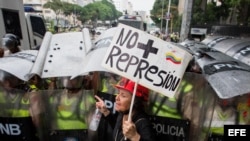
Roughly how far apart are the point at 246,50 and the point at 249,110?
217cm

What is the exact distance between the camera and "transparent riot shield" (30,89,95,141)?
8.36 ft

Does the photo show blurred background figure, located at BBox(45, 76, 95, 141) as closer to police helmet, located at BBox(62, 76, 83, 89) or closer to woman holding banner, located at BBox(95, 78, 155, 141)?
police helmet, located at BBox(62, 76, 83, 89)

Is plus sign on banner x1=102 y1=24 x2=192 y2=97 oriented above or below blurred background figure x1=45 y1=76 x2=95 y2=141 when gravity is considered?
above

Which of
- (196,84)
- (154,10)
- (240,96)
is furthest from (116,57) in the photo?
(154,10)

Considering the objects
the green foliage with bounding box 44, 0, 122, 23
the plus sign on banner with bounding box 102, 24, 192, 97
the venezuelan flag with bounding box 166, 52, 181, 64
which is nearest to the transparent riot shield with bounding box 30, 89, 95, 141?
the plus sign on banner with bounding box 102, 24, 192, 97

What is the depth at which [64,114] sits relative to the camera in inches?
101

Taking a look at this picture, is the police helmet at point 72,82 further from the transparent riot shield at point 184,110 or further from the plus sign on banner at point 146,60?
the transparent riot shield at point 184,110

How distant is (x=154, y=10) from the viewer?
62.0 metres

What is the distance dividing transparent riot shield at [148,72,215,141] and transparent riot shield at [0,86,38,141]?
1.18 m

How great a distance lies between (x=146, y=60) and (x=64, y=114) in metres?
1.03

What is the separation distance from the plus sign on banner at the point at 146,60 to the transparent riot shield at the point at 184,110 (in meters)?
0.52

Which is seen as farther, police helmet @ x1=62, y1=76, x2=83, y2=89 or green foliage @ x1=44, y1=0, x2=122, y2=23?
green foliage @ x1=44, y1=0, x2=122, y2=23

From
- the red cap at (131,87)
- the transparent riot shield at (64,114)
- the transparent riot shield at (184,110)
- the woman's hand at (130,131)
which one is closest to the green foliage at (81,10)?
the transparent riot shield at (64,114)

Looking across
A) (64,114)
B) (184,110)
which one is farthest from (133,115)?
(64,114)
